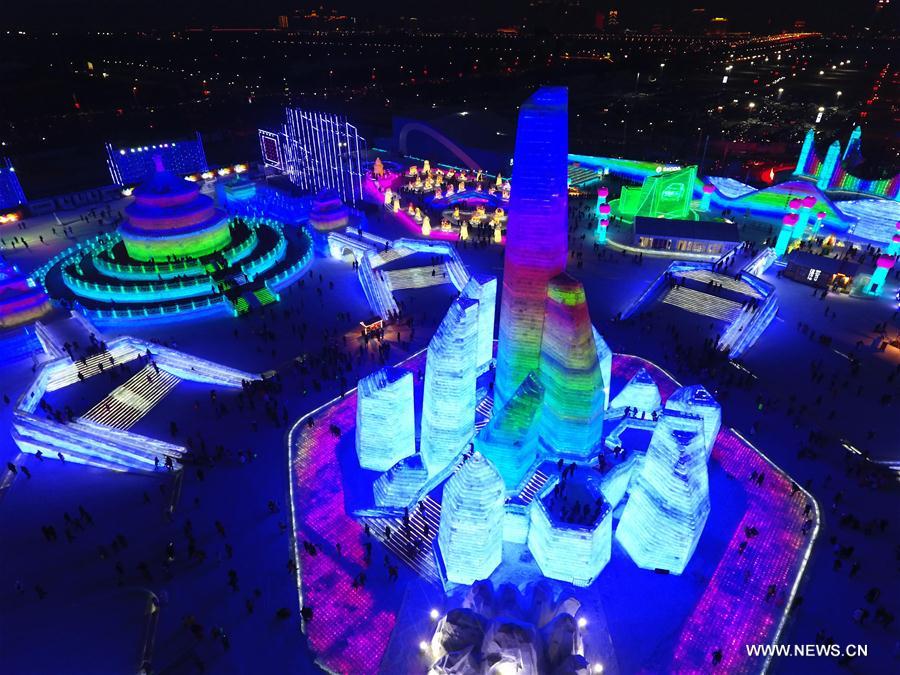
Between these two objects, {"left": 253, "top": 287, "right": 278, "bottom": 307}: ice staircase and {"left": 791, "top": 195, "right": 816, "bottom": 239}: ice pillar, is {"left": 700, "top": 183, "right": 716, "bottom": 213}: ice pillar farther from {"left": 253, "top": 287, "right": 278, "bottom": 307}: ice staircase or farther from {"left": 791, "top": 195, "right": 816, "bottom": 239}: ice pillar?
{"left": 253, "top": 287, "right": 278, "bottom": 307}: ice staircase

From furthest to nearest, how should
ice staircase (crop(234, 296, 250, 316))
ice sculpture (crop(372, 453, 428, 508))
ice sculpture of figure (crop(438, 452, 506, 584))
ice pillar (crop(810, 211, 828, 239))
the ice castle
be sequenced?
1. ice pillar (crop(810, 211, 828, 239))
2. ice staircase (crop(234, 296, 250, 316))
3. ice sculpture (crop(372, 453, 428, 508))
4. the ice castle
5. ice sculpture of figure (crop(438, 452, 506, 584))

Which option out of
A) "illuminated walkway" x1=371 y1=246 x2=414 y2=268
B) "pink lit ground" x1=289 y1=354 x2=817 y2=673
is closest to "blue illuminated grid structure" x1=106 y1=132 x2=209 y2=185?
"illuminated walkway" x1=371 y1=246 x2=414 y2=268

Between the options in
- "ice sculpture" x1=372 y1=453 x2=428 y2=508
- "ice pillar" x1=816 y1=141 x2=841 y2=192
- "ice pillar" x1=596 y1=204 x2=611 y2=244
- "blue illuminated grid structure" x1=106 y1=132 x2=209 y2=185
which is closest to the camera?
"ice sculpture" x1=372 y1=453 x2=428 y2=508

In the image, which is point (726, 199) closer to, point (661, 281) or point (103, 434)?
point (661, 281)

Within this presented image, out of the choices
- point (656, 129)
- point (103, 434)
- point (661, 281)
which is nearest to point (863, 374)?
point (661, 281)

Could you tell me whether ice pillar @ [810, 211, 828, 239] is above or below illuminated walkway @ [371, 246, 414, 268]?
above

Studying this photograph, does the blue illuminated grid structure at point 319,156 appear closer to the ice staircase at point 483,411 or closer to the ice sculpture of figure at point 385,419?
the ice staircase at point 483,411
